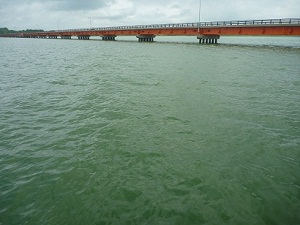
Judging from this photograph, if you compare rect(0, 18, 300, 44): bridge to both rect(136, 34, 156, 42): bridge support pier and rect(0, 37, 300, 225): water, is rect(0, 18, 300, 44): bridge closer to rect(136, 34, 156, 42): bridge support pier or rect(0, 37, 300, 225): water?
rect(136, 34, 156, 42): bridge support pier

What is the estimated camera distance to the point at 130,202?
5500 mm

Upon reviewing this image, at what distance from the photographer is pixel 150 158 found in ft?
24.1

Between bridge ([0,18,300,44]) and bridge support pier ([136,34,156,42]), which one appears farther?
bridge support pier ([136,34,156,42])

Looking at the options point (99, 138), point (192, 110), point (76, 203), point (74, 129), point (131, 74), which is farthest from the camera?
point (131, 74)

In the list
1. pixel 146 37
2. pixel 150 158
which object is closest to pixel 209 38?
pixel 146 37

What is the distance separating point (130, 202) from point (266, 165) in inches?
166

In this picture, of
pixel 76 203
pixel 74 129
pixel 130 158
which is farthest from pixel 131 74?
pixel 76 203

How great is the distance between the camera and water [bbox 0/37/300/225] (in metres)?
5.27

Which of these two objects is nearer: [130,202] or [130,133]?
[130,202]

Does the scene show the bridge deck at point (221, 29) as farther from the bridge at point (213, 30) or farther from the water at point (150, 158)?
the water at point (150, 158)

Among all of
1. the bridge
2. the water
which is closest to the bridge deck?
the bridge

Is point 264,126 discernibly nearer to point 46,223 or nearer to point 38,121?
point 46,223

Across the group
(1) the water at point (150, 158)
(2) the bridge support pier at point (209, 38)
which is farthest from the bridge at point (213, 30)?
(1) the water at point (150, 158)

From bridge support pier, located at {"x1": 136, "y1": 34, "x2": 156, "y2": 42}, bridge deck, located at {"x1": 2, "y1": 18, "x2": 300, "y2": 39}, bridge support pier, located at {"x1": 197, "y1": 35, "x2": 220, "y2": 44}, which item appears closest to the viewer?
bridge deck, located at {"x1": 2, "y1": 18, "x2": 300, "y2": 39}
